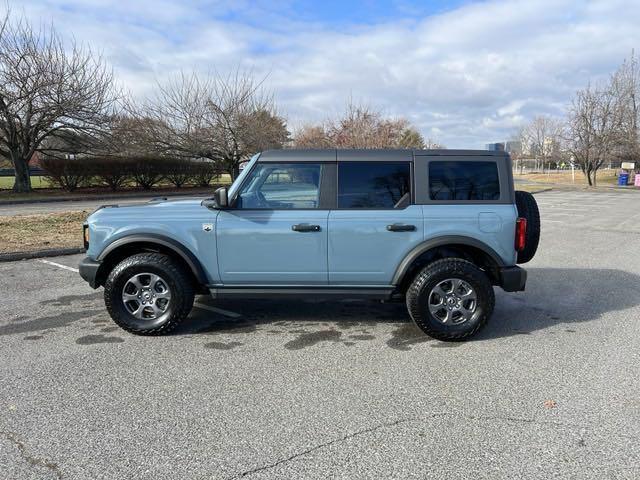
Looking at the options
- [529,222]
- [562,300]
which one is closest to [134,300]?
[529,222]

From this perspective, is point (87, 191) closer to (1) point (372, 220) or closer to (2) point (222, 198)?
(2) point (222, 198)

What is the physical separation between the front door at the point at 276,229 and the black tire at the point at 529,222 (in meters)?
2.06

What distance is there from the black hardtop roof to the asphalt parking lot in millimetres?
1698

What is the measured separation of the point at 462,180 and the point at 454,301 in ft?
3.77

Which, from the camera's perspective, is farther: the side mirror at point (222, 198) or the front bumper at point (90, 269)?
the front bumper at point (90, 269)

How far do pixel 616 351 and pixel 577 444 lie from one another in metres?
1.77

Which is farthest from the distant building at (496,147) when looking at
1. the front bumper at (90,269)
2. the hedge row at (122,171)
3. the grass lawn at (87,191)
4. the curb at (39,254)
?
the hedge row at (122,171)

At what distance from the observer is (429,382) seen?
343 centimetres

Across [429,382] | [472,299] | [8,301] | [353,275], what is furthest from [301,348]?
[8,301]

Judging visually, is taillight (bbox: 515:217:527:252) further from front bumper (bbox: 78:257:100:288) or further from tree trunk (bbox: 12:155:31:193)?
tree trunk (bbox: 12:155:31:193)

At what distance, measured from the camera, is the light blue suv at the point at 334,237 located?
4.25 m

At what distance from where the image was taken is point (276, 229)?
428 cm

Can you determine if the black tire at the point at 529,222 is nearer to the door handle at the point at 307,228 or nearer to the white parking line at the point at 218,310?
the door handle at the point at 307,228

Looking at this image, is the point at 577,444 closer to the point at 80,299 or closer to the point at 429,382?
the point at 429,382
